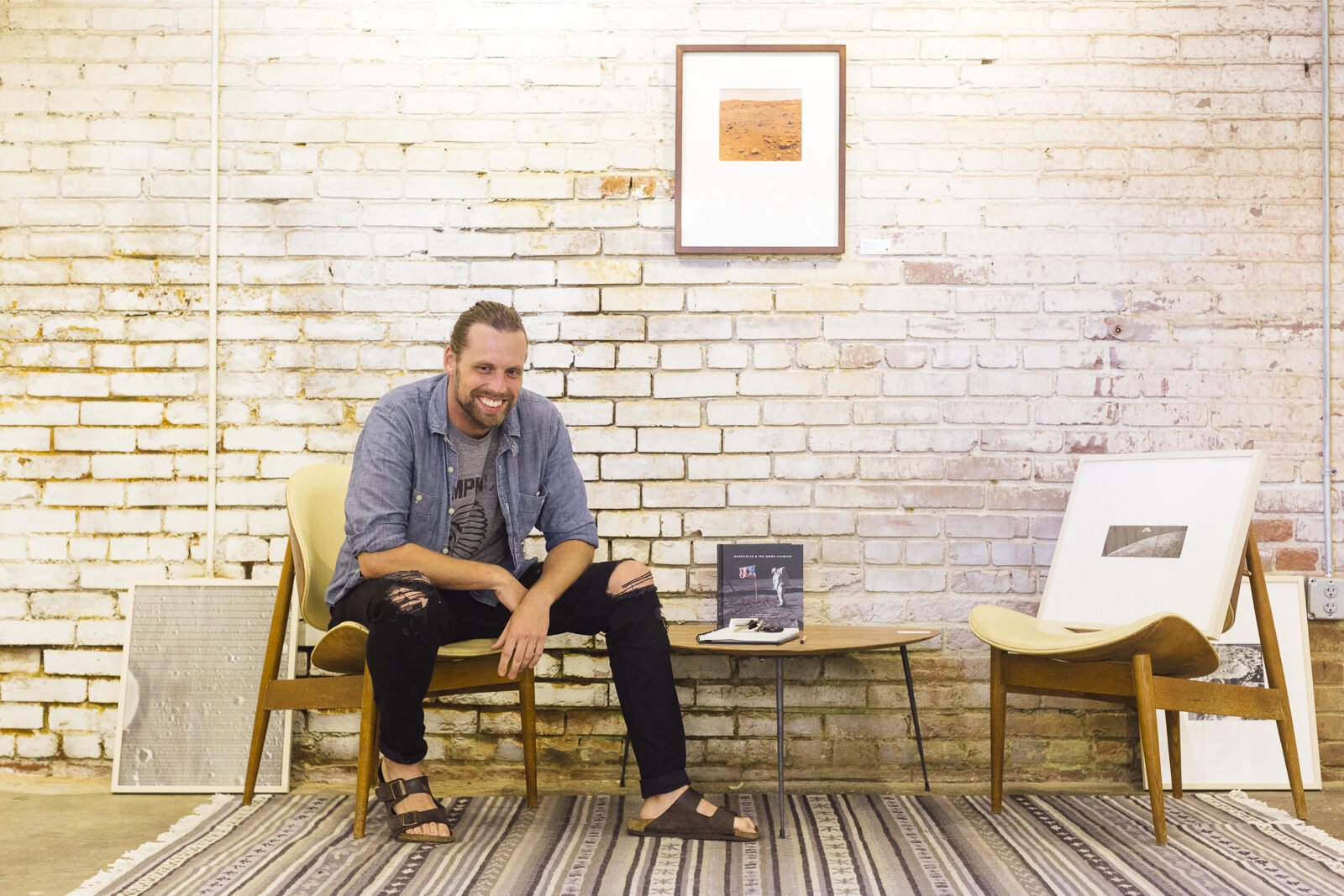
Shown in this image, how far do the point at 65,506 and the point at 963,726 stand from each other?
8.71ft

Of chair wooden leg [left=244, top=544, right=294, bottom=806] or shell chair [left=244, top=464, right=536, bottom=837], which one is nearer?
shell chair [left=244, top=464, right=536, bottom=837]

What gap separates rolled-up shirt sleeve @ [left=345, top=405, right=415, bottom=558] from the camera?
2295 millimetres

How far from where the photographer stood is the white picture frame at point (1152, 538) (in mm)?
2447

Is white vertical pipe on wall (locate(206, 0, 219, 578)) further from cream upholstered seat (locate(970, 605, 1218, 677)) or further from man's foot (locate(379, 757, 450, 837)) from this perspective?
cream upholstered seat (locate(970, 605, 1218, 677))

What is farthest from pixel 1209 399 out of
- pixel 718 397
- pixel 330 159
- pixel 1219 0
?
pixel 330 159

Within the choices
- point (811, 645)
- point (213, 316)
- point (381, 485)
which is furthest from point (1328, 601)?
point (213, 316)

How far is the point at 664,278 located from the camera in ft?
9.70

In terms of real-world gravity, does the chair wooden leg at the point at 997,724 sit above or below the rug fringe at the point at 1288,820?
above

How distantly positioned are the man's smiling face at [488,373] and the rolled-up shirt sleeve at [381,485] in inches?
6.5

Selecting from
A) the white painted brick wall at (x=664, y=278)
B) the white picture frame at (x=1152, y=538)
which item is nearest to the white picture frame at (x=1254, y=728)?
the white painted brick wall at (x=664, y=278)

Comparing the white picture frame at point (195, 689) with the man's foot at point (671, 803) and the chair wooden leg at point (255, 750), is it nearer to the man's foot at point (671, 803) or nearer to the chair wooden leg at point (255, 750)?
the chair wooden leg at point (255, 750)

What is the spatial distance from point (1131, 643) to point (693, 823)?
3.40 feet

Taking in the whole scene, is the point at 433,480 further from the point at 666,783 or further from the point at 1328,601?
the point at 1328,601

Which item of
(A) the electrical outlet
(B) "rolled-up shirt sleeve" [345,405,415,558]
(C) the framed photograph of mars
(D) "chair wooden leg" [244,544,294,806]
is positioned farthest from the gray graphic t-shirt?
(A) the electrical outlet
